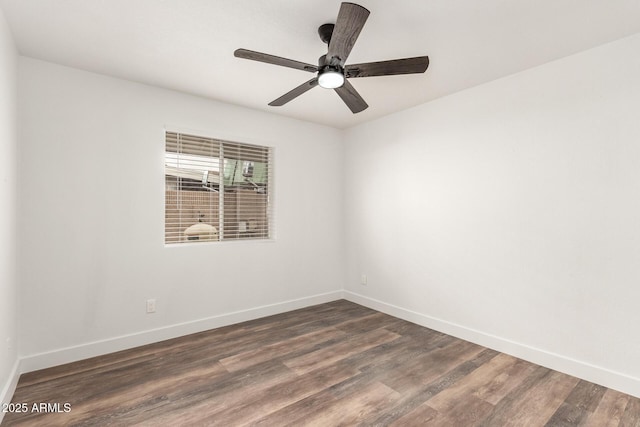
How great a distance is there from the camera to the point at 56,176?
8.13 ft

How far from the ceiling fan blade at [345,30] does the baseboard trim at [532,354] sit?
2.68 meters

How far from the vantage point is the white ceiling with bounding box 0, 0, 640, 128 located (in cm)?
182

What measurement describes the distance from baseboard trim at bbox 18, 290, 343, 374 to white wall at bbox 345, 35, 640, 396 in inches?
57.6

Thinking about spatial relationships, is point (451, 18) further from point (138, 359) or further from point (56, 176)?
point (138, 359)

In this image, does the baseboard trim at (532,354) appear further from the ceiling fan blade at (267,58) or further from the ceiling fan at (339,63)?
the ceiling fan blade at (267,58)

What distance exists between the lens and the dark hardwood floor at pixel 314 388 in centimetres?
184

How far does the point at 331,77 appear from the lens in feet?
6.51

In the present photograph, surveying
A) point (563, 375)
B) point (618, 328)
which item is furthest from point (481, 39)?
point (563, 375)

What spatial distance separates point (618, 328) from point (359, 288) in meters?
2.56

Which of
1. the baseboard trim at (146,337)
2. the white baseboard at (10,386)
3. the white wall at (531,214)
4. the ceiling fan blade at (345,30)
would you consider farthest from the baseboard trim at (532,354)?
the white baseboard at (10,386)

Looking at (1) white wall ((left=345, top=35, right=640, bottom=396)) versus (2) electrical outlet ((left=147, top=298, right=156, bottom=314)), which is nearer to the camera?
(1) white wall ((left=345, top=35, right=640, bottom=396))

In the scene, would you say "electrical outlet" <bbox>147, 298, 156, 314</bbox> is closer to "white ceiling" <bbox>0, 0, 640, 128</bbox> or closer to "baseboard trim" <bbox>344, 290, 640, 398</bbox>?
"white ceiling" <bbox>0, 0, 640, 128</bbox>

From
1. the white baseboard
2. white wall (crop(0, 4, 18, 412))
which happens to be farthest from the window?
the white baseboard

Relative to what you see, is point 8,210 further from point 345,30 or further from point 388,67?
point 388,67
